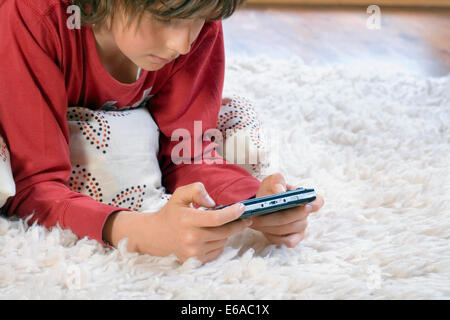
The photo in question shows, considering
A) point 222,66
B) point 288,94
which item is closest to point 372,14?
point 288,94

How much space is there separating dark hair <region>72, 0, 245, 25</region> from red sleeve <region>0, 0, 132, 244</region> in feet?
0.17

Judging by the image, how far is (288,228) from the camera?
743mm

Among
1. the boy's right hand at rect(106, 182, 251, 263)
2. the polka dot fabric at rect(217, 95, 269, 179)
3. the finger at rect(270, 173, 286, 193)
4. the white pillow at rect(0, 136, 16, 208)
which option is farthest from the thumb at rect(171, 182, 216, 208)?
the polka dot fabric at rect(217, 95, 269, 179)

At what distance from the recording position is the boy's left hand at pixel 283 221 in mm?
733

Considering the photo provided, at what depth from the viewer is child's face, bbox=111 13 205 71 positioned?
0.70 meters

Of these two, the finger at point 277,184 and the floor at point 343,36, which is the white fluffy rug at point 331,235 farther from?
the floor at point 343,36

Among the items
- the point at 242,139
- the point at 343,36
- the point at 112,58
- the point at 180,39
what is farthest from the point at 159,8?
the point at 343,36

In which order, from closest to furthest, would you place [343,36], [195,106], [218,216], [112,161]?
[218,216]
[112,161]
[195,106]
[343,36]

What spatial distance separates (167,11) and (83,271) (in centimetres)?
32

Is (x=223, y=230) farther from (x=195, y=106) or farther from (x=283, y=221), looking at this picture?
(x=195, y=106)

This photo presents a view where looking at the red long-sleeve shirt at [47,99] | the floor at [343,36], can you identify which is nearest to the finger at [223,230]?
the red long-sleeve shirt at [47,99]

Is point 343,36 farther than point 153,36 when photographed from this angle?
Yes

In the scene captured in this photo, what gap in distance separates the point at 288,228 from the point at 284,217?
21 mm

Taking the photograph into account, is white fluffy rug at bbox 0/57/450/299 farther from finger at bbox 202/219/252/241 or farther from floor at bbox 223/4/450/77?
floor at bbox 223/4/450/77
